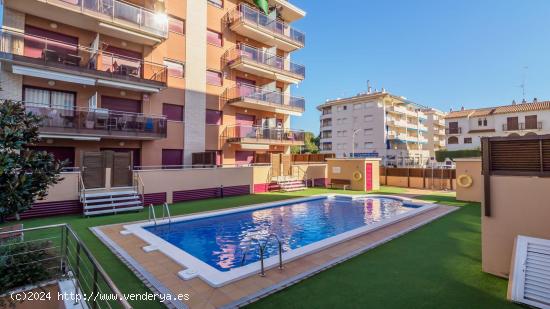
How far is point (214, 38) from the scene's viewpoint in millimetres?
21453

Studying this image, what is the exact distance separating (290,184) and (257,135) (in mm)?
4677

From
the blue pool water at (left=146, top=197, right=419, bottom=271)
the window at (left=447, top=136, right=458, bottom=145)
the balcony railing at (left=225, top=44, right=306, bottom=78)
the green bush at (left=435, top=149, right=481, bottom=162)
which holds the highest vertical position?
the balcony railing at (left=225, top=44, right=306, bottom=78)

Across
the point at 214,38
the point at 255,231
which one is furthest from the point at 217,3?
the point at 255,231

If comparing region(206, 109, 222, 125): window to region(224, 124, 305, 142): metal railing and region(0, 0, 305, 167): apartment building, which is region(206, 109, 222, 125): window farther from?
region(224, 124, 305, 142): metal railing

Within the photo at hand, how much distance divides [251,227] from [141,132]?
9212 mm

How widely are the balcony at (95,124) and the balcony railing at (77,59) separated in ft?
6.83

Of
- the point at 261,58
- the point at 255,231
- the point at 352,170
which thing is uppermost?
the point at 261,58

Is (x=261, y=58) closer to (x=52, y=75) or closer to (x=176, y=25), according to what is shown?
(x=176, y=25)

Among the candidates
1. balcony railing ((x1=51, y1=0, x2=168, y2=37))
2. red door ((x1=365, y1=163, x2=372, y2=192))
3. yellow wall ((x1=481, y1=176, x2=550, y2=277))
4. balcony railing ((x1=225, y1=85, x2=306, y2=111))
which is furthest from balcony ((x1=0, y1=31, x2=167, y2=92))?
yellow wall ((x1=481, y1=176, x2=550, y2=277))

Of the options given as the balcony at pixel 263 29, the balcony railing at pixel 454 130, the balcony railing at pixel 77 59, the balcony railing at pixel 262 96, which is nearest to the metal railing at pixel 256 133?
the balcony railing at pixel 262 96

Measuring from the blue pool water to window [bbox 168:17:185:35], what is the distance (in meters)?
13.9

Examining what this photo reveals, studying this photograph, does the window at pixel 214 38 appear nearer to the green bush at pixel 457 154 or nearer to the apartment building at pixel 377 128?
the apartment building at pixel 377 128

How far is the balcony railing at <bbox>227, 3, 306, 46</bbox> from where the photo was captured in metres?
21.6

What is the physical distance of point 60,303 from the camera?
14.2ft
